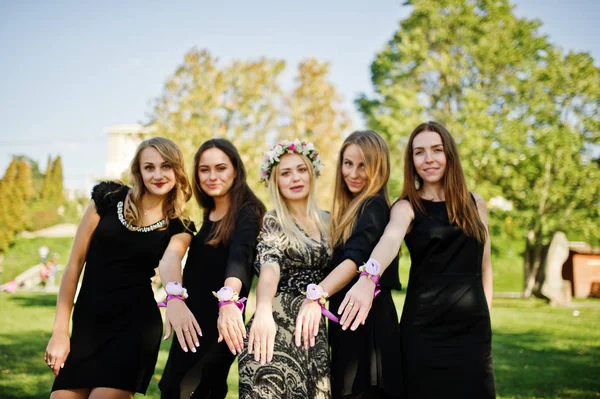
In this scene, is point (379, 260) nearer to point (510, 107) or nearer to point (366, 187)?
point (366, 187)

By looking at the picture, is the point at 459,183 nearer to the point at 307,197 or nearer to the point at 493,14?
the point at 307,197

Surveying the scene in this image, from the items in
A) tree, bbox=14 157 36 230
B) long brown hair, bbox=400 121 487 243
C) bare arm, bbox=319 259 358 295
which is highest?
tree, bbox=14 157 36 230

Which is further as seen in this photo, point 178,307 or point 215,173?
point 215,173

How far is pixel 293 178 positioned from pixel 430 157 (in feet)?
3.29

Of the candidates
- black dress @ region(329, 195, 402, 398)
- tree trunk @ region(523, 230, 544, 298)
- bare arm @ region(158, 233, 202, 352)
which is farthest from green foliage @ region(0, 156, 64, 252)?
black dress @ region(329, 195, 402, 398)

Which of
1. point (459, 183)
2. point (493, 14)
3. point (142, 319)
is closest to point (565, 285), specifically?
point (493, 14)

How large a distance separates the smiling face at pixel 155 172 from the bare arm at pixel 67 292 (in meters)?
0.43

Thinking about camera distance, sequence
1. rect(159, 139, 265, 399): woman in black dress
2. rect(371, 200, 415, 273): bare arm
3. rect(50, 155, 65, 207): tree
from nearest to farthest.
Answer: rect(371, 200, 415, 273): bare arm → rect(159, 139, 265, 399): woman in black dress → rect(50, 155, 65, 207): tree

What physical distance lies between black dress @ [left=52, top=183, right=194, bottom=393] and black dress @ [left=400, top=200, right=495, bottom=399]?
181 cm

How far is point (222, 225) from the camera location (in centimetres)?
374

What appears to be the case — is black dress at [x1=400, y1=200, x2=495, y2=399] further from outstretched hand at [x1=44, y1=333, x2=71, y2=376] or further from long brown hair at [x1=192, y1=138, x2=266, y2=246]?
outstretched hand at [x1=44, y1=333, x2=71, y2=376]

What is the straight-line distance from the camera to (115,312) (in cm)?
340

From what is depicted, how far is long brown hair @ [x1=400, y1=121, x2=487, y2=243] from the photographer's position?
3.40 m

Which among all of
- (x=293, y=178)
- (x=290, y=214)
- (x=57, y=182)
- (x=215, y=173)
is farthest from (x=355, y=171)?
(x=57, y=182)
